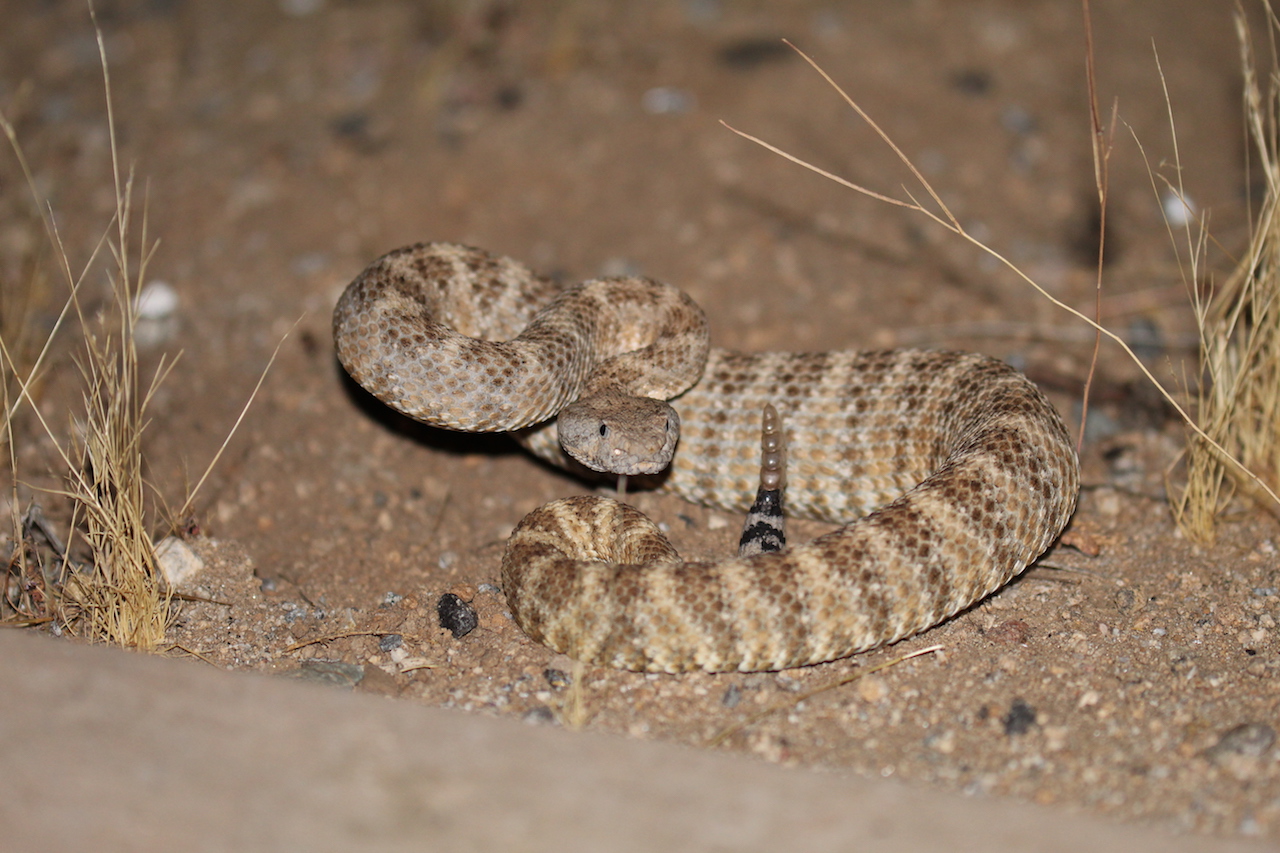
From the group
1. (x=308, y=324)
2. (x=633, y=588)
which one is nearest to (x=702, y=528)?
(x=633, y=588)

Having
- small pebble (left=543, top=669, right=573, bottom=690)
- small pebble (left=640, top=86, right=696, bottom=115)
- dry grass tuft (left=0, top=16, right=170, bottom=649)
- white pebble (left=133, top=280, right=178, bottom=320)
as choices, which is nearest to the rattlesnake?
small pebble (left=543, top=669, right=573, bottom=690)

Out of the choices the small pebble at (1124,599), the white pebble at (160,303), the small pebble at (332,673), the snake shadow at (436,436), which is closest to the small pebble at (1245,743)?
the small pebble at (1124,599)

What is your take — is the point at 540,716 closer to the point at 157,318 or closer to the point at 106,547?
the point at 106,547

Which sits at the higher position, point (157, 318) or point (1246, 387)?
point (1246, 387)

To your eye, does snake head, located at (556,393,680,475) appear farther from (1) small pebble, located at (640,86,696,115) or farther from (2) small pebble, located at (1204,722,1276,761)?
(1) small pebble, located at (640,86,696,115)

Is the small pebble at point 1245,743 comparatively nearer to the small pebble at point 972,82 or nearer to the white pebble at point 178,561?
the white pebble at point 178,561

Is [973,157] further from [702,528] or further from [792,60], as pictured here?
[702,528]

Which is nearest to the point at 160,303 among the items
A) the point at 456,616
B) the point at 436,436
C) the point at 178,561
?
the point at 436,436
